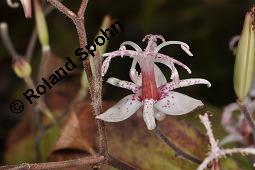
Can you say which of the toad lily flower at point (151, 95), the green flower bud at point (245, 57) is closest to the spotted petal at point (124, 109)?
the toad lily flower at point (151, 95)

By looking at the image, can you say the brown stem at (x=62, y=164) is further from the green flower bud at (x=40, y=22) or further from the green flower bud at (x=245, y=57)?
the green flower bud at (x=40, y=22)

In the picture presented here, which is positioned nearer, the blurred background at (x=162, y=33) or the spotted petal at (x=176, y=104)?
the spotted petal at (x=176, y=104)

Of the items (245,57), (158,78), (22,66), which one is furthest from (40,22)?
(245,57)

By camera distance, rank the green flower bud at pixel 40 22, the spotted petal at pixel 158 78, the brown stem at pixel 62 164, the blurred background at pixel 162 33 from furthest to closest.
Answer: the blurred background at pixel 162 33 → the green flower bud at pixel 40 22 → the spotted petal at pixel 158 78 → the brown stem at pixel 62 164

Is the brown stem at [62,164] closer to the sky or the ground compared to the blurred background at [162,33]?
closer to the ground

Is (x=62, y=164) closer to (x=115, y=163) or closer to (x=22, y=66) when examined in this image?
(x=115, y=163)

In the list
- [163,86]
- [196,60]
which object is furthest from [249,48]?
[196,60]

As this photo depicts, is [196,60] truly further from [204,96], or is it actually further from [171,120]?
[171,120]

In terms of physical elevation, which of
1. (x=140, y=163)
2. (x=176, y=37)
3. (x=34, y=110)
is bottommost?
(x=140, y=163)
